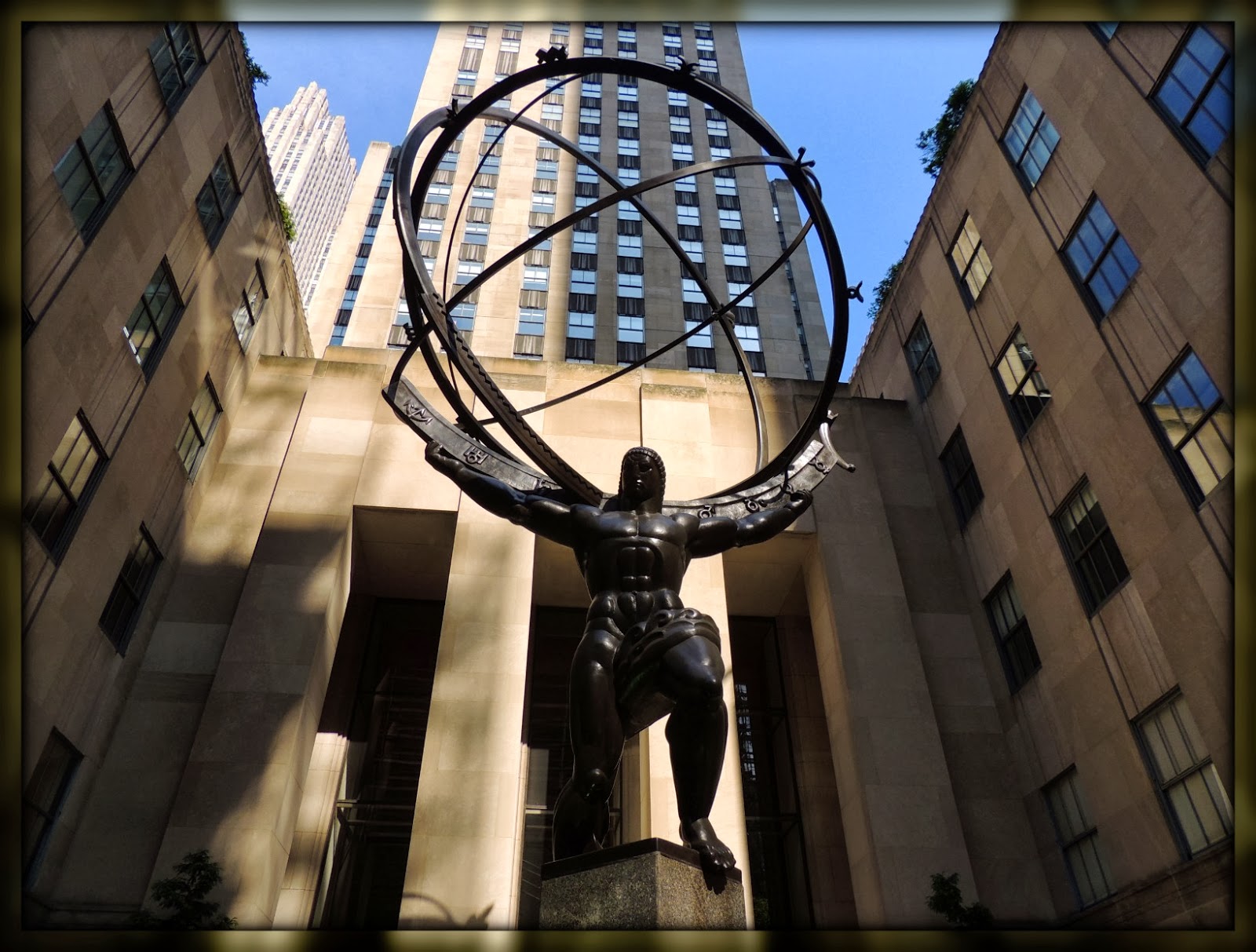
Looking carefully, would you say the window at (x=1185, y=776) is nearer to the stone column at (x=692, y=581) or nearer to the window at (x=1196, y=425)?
the window at (x=1196, y=425)

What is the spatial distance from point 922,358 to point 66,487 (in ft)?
63.1

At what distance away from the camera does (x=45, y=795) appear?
494 inches

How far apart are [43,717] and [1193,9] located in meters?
16.2

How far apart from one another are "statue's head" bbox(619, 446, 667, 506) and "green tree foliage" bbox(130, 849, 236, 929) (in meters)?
9.24

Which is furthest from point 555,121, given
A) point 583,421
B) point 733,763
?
point 733,763

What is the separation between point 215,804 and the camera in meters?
13.2

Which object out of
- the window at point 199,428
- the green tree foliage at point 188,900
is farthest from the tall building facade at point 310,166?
the green tree foliage at point 188,900

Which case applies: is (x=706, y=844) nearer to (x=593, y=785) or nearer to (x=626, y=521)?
(x=593, y=785)

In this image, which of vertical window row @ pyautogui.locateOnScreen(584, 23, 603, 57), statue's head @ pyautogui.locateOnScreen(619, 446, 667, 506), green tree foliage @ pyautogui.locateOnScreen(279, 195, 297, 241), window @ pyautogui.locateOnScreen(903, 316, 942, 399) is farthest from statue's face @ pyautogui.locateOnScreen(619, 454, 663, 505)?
vertical window row @ pyautogui.locateOnScreen(584, 23, 603, 57)

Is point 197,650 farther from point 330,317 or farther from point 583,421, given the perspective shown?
point 330,317

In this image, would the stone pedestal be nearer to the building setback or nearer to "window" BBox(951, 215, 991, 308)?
the building setback

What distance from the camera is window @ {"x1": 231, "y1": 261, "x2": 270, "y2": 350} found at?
19453 mm

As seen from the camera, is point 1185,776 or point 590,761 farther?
point 1185,776

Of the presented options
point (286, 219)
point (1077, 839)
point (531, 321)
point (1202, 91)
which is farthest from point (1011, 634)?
point (531, 321)
